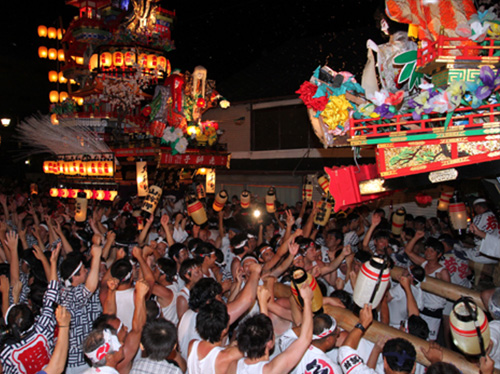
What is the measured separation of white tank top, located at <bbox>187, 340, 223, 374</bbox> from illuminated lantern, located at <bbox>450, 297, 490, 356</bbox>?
1.90 meters

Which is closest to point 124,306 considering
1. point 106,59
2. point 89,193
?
point 89,193

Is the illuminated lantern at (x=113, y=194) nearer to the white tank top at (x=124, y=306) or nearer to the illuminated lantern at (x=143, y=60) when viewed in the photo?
the illuminated lantern at (x=143, y=60)

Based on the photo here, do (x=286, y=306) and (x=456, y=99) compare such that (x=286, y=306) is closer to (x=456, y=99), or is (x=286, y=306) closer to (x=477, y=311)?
(x=477, y=311)

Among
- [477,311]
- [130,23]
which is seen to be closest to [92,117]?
[130,23]

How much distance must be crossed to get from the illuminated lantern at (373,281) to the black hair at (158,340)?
1.74 meters

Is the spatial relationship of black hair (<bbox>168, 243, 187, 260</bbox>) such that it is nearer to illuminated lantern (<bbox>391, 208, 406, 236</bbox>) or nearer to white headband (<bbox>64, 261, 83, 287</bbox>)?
white headband (<bbox>64, 261, 83, 287</bbox>)

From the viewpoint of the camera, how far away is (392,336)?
3.68 metres

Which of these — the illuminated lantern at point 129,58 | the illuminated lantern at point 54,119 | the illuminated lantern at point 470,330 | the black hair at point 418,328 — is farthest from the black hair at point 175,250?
the illuminated lantern at point 54,119

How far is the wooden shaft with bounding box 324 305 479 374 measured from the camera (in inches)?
133

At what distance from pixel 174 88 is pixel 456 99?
11.8 m

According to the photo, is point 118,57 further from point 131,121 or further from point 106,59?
point 131,121

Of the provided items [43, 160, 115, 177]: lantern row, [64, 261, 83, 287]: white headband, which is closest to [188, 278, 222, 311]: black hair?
[64, 261, 83, 287]: white headband

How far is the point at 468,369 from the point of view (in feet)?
11.0

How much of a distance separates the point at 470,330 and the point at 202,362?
6.94 ft
